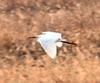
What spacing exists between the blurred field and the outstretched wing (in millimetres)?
78

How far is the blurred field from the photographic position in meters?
5.24

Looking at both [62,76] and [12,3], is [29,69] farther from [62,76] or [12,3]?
[12,3]

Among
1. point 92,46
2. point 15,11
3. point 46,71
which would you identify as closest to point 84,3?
point 15,11

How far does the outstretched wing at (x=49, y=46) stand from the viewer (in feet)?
18.0

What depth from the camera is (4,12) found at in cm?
A: 693

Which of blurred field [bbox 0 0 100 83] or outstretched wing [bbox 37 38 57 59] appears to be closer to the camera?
blurred field [bbox 0 0 100 83]

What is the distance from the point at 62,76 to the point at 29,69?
35cm

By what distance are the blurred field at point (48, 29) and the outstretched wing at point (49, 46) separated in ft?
0.26

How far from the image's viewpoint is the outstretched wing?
18.0 feet

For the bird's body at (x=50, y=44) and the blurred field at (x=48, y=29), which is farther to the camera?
the bird's body at (x=50, y=44)

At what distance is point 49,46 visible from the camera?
5508 mm

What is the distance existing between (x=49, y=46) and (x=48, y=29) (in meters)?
1.05

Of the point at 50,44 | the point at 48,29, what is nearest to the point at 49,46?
the point at 50,44

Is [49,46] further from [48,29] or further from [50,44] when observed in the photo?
[48,29]
